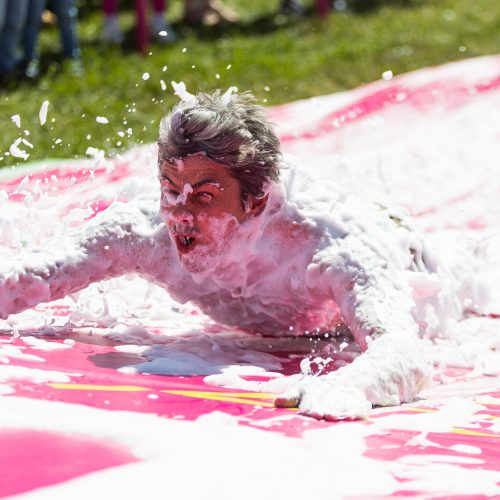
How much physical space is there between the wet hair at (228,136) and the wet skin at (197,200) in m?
0.02

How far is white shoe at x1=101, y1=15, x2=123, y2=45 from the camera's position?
847 cm

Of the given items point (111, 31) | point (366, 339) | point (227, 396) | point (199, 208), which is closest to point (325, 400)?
point (227, 396)

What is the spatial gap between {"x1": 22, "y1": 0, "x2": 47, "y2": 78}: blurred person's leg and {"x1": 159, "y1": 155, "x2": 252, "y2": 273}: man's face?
4.86 m

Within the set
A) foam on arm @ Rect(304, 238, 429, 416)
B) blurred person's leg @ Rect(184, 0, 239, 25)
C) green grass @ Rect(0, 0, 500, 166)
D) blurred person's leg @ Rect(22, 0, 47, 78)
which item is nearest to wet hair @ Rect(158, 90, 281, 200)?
foam on arm @ Rect(304, 238, 429, 416)

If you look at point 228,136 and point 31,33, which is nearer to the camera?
point 228,136

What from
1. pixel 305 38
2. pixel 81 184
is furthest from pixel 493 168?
pixel 305 38

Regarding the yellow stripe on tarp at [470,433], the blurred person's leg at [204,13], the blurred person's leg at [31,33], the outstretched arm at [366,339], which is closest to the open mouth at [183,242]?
the outstretched arm at [366,339]

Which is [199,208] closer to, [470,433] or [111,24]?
[470,433]

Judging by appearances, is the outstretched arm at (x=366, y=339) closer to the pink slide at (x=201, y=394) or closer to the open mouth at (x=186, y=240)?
the pink slide at (x=201, y=394)

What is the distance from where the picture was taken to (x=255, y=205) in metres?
2.81

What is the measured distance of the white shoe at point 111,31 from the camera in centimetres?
847

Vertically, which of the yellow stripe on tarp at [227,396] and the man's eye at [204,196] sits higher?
the man's eye at [204,196]

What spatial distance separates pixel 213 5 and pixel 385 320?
7496mm

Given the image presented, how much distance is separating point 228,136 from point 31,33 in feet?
16.6
